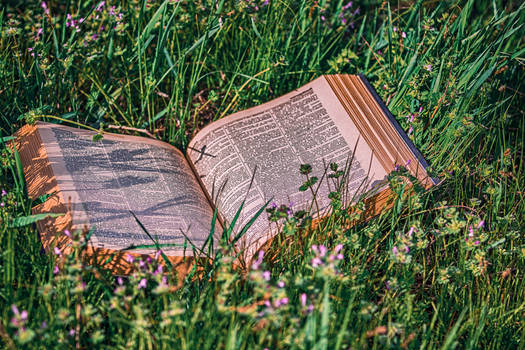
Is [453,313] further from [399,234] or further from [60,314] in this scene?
[60,314]

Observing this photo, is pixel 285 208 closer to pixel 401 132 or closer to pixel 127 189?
pixel 127 189

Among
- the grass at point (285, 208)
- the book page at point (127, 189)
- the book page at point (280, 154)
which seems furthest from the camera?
the book page at point (280, 154)

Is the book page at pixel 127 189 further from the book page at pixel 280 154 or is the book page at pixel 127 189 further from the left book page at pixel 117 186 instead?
the book page at pixel 280 154

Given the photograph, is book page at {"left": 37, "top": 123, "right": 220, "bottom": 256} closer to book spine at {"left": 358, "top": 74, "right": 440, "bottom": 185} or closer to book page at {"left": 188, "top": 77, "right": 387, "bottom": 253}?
book page at {"left": 188, "top": 77, "right": 387, "bottom": 253}

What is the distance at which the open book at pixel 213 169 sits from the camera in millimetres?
1655

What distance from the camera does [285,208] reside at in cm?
149

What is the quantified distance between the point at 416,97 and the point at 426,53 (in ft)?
0.63

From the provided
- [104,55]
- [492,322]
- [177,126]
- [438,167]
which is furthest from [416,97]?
[104,55]

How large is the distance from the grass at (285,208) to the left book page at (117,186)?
3.6 inches

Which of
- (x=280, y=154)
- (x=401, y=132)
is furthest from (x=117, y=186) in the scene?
(x=401, y=132)

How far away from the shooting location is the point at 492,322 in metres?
1.53

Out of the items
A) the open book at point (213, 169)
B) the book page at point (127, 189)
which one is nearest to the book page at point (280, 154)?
the open book at point (213, 169)

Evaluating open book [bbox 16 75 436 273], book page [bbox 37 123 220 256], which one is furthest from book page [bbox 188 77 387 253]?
book page [bbox 37 123 220 256]

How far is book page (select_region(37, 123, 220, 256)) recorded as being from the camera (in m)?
1.62
